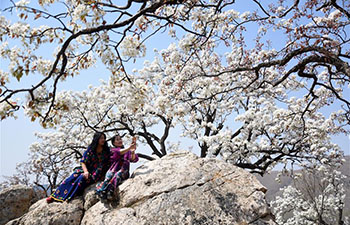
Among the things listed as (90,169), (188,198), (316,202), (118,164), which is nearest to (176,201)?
(188,198)

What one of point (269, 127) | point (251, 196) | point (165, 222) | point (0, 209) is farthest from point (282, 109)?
point (0, 209)

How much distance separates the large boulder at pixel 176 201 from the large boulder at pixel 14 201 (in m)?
2.30

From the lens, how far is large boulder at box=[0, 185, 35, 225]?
6838mm

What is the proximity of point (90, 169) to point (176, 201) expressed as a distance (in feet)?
7.92

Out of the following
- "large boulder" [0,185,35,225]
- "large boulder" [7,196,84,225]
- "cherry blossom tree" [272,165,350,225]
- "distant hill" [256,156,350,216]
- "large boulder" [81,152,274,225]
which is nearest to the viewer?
"large boulder" [81,152,274,225]

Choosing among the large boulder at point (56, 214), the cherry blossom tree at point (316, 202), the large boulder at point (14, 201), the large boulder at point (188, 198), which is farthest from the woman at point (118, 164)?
the cherry blossom tree at point (316, 202)

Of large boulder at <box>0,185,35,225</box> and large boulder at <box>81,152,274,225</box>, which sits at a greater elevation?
large boulder at <box>0,185,35,225</box>

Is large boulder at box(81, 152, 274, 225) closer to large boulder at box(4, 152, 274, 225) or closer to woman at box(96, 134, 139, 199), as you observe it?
large boulder at box(4, 152, 274, 225)

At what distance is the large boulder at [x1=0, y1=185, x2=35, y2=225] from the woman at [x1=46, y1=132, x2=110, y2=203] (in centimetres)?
290

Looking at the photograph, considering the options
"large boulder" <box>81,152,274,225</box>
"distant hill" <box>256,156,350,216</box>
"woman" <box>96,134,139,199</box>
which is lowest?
"large boulder" <box>81,152,274,225</box>

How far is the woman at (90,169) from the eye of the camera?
521 cm

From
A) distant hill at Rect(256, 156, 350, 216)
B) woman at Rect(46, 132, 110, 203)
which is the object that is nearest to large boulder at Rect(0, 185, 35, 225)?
woman at Rect(46, 132, 110, 203)

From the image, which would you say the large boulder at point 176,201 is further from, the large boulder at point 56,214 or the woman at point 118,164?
the woman at point 118,164

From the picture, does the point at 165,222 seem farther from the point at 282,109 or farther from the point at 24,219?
the point at 282,109
